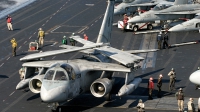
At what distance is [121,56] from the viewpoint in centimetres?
3912

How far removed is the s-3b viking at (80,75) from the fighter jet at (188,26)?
56.6ft

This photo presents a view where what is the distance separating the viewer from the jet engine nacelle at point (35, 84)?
1511 inches

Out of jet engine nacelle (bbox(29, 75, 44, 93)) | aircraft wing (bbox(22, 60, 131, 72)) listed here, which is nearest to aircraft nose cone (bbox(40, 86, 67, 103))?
jet engine nacelle (bbox(29, 75, 44, 93))

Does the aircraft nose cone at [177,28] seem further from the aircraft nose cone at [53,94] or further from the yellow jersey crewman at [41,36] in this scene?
the aircraft nose cone at [53,94]

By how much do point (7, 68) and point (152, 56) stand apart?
1302cm

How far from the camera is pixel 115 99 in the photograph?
40469 mm

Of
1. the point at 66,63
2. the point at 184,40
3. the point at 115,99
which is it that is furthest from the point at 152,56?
the point at 66,63

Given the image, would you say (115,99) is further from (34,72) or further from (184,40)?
(184,40)

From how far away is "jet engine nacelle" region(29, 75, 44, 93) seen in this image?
38372mm

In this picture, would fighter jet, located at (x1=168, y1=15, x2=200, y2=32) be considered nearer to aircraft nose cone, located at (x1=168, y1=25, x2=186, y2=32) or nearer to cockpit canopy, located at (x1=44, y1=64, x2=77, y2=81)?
aircraft nose cone, located at (x1=168, y1=25, x2=186, y2=32)

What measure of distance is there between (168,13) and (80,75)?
2611 cm

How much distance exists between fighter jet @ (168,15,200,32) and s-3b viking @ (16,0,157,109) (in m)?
17.3

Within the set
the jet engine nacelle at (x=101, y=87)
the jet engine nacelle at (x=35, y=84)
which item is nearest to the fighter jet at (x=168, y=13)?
the jet engine nacelle at (x=101, y=87)

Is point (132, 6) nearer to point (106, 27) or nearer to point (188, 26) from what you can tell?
point (188, 26)
